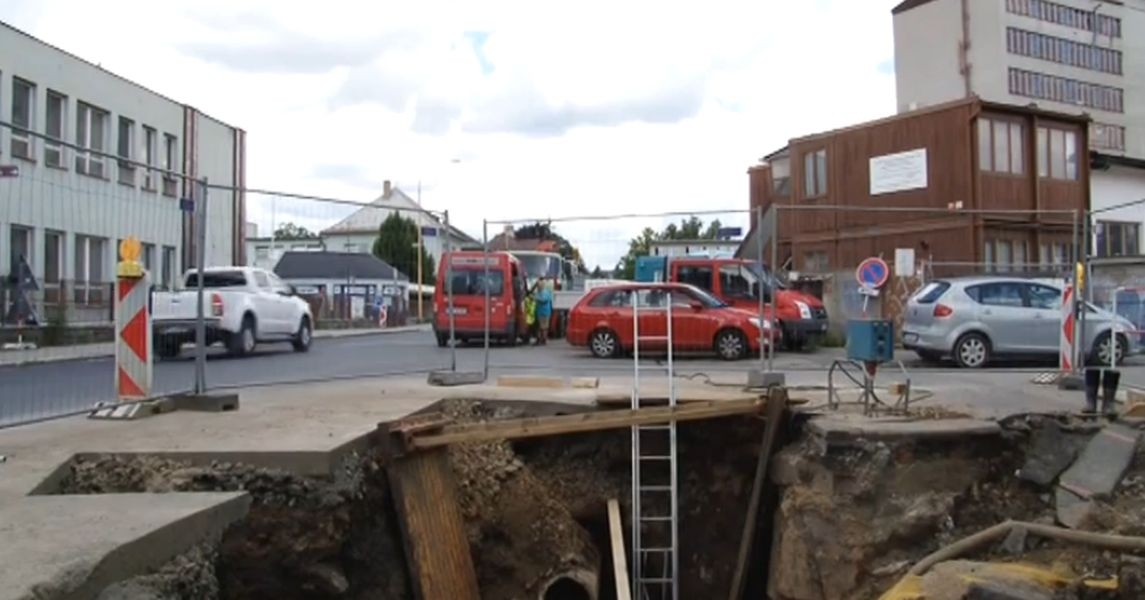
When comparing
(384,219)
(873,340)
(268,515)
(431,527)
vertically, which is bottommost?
(431,527)

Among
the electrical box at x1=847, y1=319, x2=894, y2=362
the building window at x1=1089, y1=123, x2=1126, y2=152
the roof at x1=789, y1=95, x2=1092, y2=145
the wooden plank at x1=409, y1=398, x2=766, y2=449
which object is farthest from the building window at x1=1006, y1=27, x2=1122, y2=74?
the wooden plank at x1=409, y1=398, x2=766, y2=449

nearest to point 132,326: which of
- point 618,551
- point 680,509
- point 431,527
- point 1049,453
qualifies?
point 431,527

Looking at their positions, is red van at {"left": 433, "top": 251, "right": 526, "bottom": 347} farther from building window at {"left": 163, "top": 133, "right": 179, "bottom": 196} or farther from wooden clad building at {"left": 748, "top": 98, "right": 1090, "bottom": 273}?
building window at {"left": 163, "top": 133, "right": 179, "bottom": 196}

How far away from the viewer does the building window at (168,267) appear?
10.2 m

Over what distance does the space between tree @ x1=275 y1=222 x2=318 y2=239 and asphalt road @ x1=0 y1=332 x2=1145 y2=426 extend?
6.55 feet

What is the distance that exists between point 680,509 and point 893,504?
2.48m

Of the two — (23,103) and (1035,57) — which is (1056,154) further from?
(1035,57)

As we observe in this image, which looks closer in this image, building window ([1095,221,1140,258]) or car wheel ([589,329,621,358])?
car wheel ([589,329,621,358])

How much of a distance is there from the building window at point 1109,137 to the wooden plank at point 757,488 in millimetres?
77265

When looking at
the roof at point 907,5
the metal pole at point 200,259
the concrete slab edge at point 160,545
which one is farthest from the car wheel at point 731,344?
the roof at point 907,5

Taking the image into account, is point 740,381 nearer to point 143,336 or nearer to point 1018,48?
point 143,336

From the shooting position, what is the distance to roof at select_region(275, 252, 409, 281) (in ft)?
66.2

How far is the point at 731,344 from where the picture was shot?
18156 millimetres

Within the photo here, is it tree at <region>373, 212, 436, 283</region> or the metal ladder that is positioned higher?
tree at <region>373, 212, 436, 283</region>
